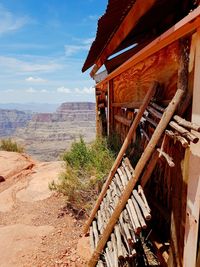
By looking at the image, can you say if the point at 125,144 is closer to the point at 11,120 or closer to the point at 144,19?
the point at 144,19

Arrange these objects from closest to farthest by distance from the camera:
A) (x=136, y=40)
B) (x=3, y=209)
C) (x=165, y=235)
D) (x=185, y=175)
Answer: (x=185, y=175), (x=165, y=235), (x=136, y=40), (x=3, y=209)

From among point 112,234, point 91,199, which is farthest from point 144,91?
point 91,199

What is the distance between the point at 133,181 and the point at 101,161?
2.19 metres

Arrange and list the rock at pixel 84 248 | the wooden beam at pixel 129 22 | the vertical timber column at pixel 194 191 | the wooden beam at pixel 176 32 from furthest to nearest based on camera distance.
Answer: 1. the rock at pixel 84 248
2. the wooden beam at pixel 129 22
3. the vertical timber column at pixel 194 191
4. the wooden beam at pixel 176 32

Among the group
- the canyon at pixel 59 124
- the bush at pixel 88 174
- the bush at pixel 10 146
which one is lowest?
the canyon at pixel 59 124

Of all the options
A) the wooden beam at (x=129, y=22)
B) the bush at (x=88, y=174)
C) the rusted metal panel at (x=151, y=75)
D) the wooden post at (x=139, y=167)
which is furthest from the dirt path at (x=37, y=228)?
the wooden beam at (x=129, y=22)

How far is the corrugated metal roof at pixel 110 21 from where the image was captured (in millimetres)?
2707

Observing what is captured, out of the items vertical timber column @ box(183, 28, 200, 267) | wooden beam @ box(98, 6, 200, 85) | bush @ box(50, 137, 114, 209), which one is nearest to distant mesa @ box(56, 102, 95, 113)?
bush @ box(50, 137, 114, 209)

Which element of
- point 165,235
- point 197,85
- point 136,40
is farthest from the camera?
point 136,40

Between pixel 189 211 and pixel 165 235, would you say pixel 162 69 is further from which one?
pixel 165 235

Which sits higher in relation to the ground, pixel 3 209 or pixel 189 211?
pixel 189 211

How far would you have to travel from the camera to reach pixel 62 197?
6453 millimetres

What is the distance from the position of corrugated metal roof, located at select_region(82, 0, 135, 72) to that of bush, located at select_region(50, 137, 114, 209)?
1.77 m

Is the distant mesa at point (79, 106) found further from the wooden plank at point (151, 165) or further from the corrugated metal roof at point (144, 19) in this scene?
the wooden plank at point (151, 165)
